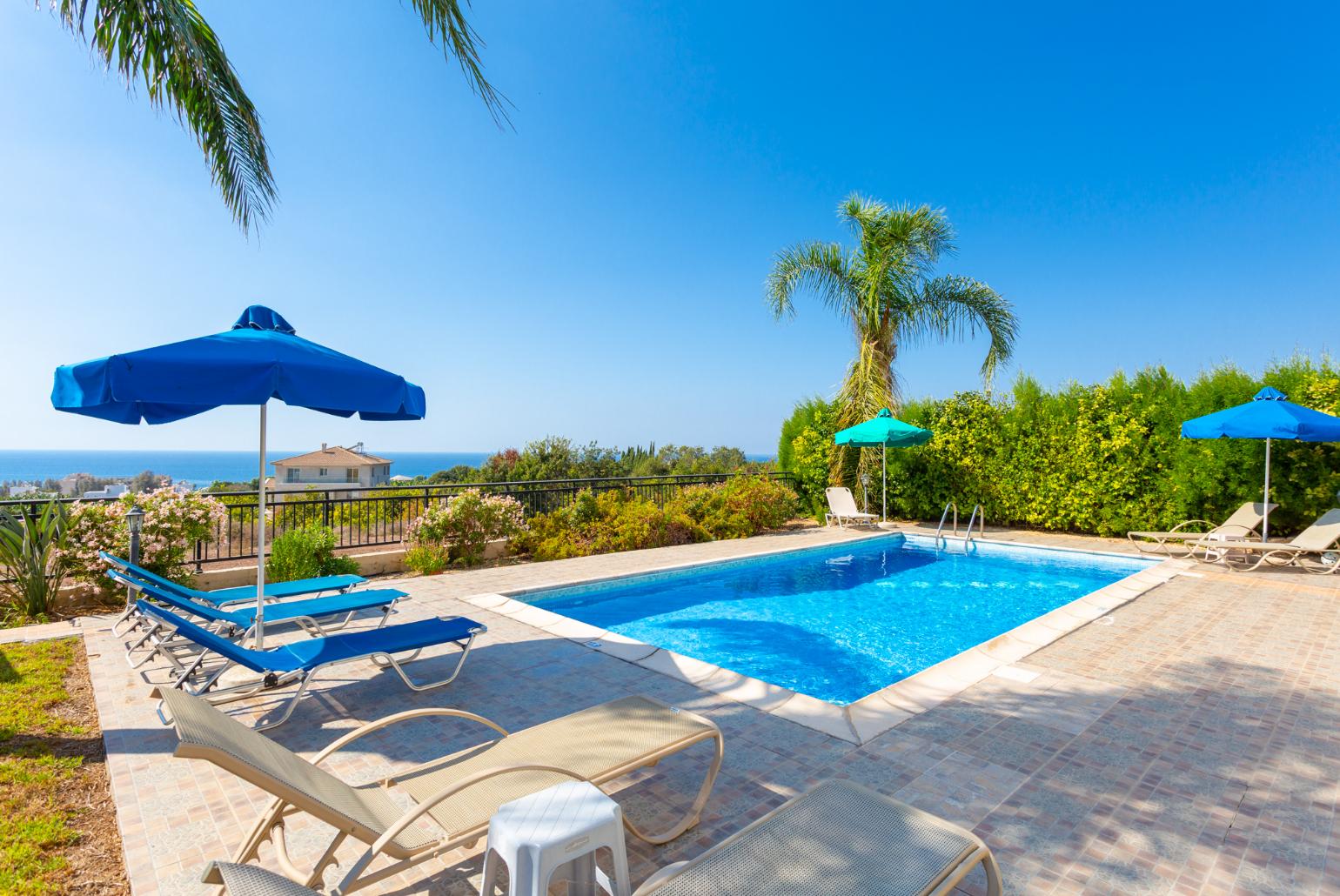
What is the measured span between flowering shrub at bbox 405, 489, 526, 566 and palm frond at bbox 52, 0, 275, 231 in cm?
418

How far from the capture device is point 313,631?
5.00m

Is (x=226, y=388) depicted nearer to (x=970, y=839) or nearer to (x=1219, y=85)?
(x=970, y=839)

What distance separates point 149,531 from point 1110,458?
14.2 meters

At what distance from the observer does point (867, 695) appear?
15.7ft

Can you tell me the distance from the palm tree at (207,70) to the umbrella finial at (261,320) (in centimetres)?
218

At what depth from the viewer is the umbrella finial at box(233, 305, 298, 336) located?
4367 millimetres

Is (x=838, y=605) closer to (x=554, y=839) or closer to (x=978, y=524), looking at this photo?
(x=554, y=839)

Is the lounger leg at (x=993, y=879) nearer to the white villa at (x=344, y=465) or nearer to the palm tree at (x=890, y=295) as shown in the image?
the palm tree at (x=890, y=295)

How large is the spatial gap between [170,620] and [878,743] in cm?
396

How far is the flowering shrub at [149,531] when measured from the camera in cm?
632

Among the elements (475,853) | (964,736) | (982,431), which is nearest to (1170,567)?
(982,431)

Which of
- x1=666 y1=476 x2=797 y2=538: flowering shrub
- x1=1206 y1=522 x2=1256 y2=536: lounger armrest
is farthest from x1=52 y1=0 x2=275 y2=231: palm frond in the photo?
x1=1206 y1=522 x2=1256 y2=536: lounger armrest

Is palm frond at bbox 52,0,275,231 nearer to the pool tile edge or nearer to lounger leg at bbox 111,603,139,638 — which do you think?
lounger leg at bbox 111,603,139,638

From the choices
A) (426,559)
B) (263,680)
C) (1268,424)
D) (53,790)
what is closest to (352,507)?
(426,559)
